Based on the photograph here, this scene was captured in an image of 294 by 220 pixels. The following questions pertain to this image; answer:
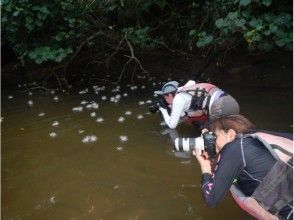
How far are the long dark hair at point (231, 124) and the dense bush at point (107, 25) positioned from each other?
3.88 meters

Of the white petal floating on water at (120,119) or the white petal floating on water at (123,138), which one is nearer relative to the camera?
the white petal floating on water at (123,138)

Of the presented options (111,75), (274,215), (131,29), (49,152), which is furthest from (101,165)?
(111,75)

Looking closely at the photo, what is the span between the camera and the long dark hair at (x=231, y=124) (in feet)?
9.40

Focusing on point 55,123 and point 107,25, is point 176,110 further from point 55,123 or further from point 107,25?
point 107,25

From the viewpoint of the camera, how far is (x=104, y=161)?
5.20 meters

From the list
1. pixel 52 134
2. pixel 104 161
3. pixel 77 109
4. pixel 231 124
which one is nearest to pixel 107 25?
pixel 77 109

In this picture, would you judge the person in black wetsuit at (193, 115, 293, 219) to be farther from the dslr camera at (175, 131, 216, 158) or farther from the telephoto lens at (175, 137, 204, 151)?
the telephoto lens at (175, 137, 204, 151)

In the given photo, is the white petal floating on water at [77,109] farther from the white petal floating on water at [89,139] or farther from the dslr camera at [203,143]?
the dslr camera at [203,143]

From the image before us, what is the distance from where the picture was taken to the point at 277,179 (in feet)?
8.52

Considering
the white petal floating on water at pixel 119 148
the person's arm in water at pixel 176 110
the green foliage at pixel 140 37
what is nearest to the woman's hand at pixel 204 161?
the person's arm in water at pixel 176 110

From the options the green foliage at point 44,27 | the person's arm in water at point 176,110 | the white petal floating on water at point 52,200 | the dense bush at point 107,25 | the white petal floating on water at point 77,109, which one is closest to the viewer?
the white petal floating on water at point 52,200

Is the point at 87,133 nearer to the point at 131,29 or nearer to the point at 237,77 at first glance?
the point at 131,29

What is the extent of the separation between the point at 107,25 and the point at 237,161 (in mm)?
7148

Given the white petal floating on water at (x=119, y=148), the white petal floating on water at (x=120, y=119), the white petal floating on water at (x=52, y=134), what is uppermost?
the white petal floating on water at (x=119, y=148)
